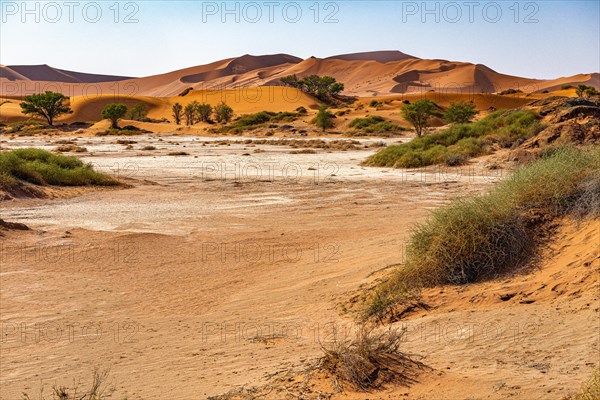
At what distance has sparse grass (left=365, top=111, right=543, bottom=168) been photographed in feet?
91.1

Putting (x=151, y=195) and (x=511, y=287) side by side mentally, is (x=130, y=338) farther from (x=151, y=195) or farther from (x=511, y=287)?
(x=151, y=195)

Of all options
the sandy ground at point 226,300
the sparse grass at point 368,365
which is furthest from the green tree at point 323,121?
the sparse grass at point 368,365

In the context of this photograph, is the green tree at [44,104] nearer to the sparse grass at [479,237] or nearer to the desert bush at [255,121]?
the desert bush at [255,121]

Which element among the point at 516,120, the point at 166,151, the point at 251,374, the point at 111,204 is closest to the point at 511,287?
the point at 251,374

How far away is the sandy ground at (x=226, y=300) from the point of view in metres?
6.28

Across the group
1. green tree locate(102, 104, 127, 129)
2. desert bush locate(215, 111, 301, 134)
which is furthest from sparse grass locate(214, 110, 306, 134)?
green tree locate(102, 104, 127, 129)

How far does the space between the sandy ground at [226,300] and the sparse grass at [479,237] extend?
1.52ft

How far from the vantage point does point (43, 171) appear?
2231cm

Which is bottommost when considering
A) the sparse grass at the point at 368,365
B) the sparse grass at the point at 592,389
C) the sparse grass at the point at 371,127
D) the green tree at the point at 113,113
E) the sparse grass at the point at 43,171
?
the sparse grass at the point at 368,365

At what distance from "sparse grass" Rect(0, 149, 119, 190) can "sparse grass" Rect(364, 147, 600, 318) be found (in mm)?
14445

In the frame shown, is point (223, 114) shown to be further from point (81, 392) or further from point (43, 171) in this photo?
point (81, 392)

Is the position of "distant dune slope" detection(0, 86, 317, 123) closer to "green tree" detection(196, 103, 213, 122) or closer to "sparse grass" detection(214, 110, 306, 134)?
"green tree" detection(196, 103, 213, 122)

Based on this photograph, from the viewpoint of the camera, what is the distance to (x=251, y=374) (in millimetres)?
6371

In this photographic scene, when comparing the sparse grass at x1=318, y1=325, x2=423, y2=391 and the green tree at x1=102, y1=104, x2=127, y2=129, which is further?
the green tree at x1=102, y1=104, x2=127, y2=129
